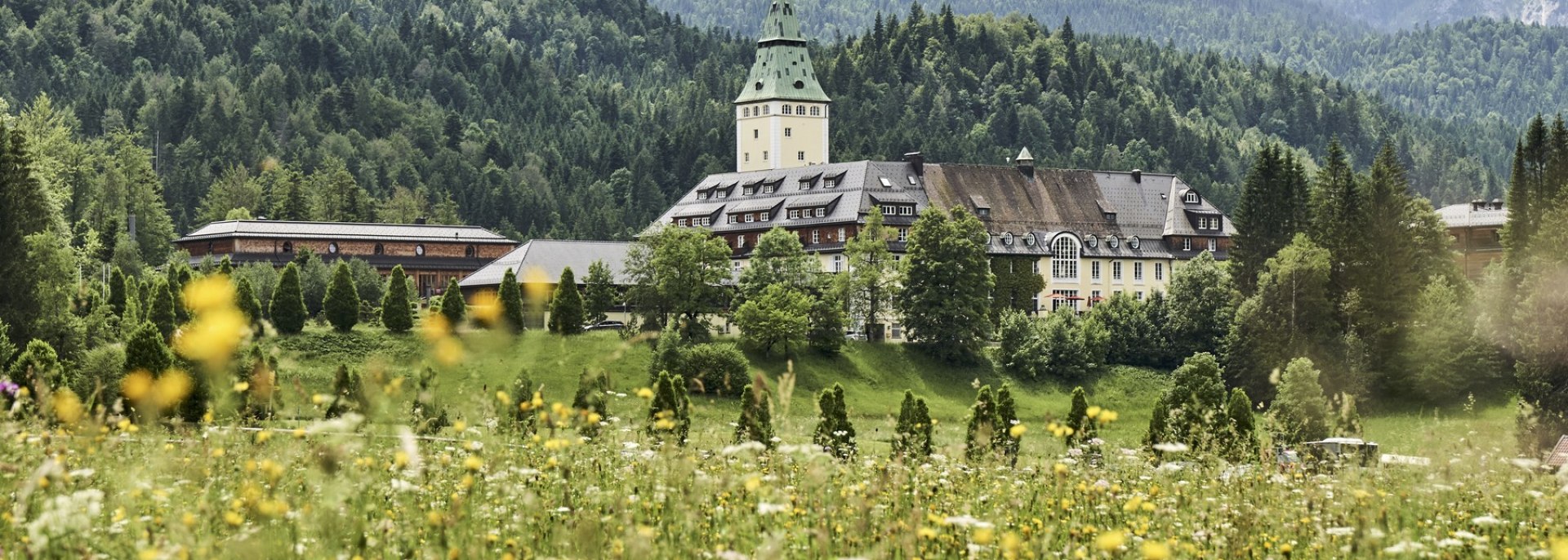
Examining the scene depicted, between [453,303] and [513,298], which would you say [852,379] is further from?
[453,303]

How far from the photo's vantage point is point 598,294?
106 m

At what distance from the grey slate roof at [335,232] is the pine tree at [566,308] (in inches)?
1709

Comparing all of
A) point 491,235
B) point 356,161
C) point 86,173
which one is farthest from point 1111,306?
point 356,161

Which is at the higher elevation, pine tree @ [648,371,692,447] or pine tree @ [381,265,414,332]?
pine tree @ [381,265,414,332]

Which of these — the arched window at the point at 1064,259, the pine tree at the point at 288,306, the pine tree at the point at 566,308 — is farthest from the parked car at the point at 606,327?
the arched window at the point at 1064,259

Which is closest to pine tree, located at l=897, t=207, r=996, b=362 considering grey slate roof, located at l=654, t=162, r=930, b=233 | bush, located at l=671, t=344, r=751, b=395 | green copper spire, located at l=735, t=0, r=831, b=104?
bush, located at l=671, t=344, r=751, b=395

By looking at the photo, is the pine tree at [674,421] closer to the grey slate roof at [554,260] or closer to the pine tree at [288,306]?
the pine tree at [288,306]

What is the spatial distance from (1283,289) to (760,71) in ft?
221

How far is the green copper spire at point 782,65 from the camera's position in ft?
538

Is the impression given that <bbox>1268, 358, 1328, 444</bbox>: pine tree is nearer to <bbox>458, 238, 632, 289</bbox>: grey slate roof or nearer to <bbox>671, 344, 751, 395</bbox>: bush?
<bbox>671, 344, 751, 395</bbox>: bush

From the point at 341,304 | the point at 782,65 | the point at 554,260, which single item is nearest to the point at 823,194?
the point at 554,260

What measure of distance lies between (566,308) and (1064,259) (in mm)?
43199

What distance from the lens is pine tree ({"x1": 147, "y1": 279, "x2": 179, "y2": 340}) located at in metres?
86.9

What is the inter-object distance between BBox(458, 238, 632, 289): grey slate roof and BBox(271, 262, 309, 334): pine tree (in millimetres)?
19410
